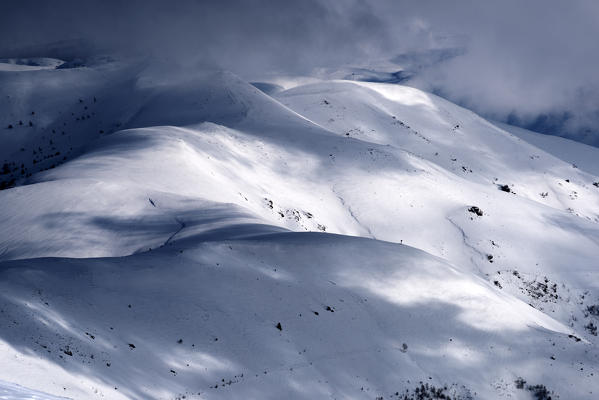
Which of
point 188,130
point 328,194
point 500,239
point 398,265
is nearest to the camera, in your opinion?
point 398,265

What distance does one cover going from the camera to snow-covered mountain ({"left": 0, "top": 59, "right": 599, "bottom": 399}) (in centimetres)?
1074

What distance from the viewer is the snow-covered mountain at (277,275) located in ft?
35.2

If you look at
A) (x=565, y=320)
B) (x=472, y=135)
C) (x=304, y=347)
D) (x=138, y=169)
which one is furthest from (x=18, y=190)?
(x=472, y=135)

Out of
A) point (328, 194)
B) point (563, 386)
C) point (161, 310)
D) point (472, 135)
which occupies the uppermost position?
point (161, 310)

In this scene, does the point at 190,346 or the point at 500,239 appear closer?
the point at 190,346

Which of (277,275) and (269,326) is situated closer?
(269,326)

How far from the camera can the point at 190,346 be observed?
11359 millimetres

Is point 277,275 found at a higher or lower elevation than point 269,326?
higher

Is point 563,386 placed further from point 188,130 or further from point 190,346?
point 188,130

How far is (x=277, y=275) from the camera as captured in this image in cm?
1437

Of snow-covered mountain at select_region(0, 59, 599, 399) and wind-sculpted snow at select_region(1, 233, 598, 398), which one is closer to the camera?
wind-sculpted snow at select_region(1, 233, 598, 398)

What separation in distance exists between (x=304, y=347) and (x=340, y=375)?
109cm

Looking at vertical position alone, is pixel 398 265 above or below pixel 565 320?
above

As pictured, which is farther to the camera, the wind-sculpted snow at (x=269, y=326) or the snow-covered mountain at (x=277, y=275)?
the snow-covered mountain at (x=277, y=275)
